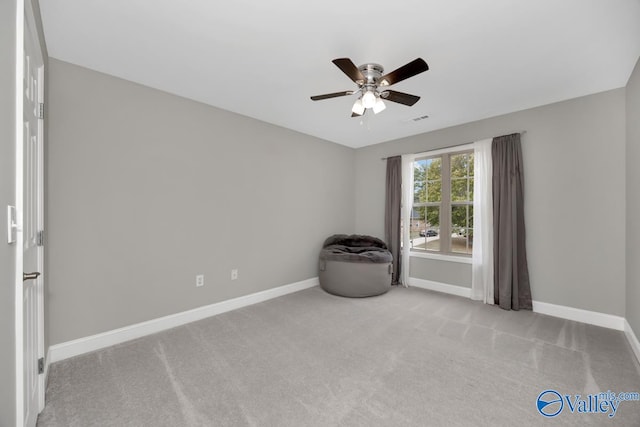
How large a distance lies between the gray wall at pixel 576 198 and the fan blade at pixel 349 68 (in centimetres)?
257

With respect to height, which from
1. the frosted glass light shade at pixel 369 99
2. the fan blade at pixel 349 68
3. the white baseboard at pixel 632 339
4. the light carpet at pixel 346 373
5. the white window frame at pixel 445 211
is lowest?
the light carpet at pixel 346 373

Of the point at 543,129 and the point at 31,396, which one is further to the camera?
the point at 543,129

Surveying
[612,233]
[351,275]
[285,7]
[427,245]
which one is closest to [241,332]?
[351,275]

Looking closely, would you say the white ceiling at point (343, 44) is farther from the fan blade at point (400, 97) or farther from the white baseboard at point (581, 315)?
the white baseboard at point (581, 315)

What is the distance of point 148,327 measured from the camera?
8.94 feet

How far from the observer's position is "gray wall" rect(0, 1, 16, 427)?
99cm

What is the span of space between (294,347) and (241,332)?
0.64 metres

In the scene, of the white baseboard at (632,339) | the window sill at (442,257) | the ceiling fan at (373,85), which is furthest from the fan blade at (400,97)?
the white baseboard at (632,339)

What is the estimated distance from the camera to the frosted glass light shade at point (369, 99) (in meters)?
2.23

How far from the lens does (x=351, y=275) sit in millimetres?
3900

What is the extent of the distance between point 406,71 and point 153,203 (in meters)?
2.64

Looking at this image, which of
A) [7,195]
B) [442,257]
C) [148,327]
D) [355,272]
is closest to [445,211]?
[442,257]

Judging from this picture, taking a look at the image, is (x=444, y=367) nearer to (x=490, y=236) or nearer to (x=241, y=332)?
(x=241, y=332)

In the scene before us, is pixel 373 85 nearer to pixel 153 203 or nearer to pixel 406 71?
pixel 406 71
